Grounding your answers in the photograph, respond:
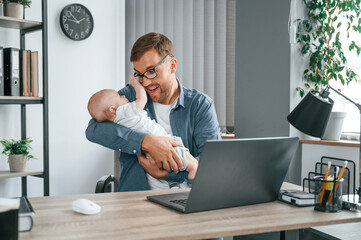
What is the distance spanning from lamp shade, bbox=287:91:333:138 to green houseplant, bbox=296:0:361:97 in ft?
4.59

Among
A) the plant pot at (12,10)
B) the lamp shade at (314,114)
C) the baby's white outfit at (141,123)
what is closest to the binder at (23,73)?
the plant pot at (12,10)

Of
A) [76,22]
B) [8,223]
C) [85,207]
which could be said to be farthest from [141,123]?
[76,22]

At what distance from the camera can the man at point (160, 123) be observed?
5.65ft

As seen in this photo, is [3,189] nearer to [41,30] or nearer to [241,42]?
[41,30]

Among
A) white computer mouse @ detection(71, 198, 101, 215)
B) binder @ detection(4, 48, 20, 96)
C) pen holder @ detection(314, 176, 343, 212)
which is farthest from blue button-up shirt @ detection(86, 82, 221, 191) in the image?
binder @ detection(4, 48, 20, 96)

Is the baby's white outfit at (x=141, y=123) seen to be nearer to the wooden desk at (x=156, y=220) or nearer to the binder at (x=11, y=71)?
the wooden desk at (x=156, y=220)

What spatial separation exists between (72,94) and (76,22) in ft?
2.14

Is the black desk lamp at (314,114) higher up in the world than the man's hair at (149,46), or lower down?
lower down

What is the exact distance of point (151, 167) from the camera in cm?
177

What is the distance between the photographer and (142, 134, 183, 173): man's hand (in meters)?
1.68

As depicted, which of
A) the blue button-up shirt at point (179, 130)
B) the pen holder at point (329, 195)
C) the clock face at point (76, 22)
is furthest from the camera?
the clock face at point (76, 22)

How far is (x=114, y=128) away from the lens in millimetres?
1800

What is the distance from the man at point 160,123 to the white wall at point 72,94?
1738 mm

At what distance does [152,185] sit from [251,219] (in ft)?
2.47
